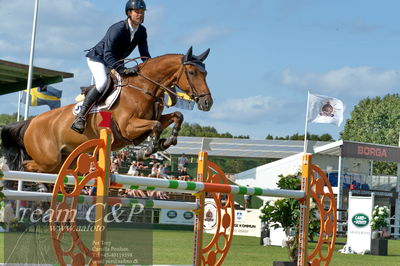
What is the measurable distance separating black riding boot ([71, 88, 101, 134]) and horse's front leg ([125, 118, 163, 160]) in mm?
449

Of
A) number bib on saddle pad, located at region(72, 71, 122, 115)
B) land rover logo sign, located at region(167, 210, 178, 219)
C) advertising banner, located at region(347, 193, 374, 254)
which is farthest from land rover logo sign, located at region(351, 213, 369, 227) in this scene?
number bib on saddle pad, located at region(72, 71, 122, 115)

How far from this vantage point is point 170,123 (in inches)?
235

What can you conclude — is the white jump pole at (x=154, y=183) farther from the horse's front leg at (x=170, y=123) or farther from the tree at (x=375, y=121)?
the tree at (x=375, y=121)

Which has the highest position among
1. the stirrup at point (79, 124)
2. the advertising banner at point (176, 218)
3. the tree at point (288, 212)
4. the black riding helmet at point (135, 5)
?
the black riding helmet at point (135, 5)

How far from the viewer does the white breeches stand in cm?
593

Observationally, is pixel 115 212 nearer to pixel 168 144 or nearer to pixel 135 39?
pixel 168 144

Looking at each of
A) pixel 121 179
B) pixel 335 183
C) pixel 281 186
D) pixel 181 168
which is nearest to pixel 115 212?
pixel 121 179

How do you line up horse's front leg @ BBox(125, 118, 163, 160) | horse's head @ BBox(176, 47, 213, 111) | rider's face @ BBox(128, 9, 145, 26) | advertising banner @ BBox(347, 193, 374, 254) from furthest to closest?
advertising banner @ BBox(347, 193, 374, 254) < rider's face @ BBox(128, 9, 145, 26) < horse's head @ BBox(176, 47, 213, 111) < horse's front leg @ BBox(125, 118, 163, 160)

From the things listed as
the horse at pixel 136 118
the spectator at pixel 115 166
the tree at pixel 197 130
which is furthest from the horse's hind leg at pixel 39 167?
the tree at pixel 197 130

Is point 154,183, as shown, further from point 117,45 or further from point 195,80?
point 117,45

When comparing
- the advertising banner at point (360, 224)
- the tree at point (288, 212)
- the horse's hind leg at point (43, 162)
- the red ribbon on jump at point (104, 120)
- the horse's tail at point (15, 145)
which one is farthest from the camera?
the advertising banner at point (360, 224)

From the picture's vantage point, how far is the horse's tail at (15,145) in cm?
665

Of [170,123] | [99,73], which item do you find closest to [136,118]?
[170,123]

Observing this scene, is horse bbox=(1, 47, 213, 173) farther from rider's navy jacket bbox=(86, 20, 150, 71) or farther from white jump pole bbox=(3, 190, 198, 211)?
white jump pole bbox=(3, 190, 198, 211)
